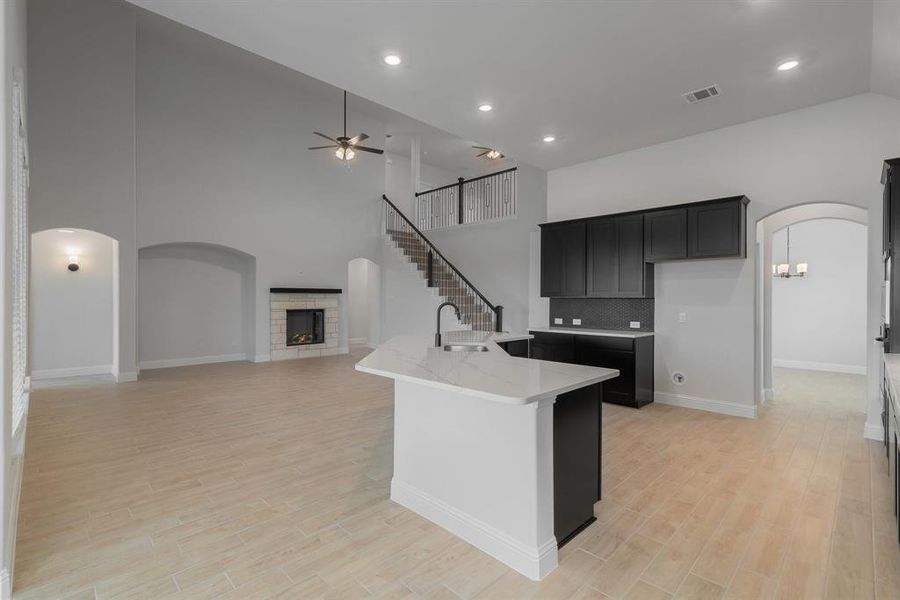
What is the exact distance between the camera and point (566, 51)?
353cm

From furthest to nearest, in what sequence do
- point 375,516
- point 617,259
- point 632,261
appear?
point 617,259
point 632,261
point 375,516

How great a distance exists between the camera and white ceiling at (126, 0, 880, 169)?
3.02 metres

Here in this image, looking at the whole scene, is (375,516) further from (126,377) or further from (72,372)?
(72,372)

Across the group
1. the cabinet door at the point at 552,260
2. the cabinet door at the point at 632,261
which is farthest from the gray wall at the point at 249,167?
the cabinet door at the point at 632,261

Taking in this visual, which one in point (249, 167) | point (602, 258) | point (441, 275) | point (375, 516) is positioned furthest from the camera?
point (441, 275)

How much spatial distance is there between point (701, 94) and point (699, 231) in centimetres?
149

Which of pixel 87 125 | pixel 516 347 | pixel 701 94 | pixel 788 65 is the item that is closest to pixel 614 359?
pixel 516 347

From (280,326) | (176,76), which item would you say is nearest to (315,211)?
(280,326)

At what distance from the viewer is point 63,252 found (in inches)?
276

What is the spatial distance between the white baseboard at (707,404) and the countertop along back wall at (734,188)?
2 centimetres

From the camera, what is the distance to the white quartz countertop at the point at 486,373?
1.99 meters

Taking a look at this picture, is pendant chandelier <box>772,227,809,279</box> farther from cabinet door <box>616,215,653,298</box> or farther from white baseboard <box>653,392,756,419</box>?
white baseboard <box>653,392,756,419</box>

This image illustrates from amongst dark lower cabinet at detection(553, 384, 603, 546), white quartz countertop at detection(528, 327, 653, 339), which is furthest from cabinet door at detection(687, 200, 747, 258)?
dark lower cabinet at detection(553, 384, 603, 546)

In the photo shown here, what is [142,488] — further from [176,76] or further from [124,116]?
[176,76]
